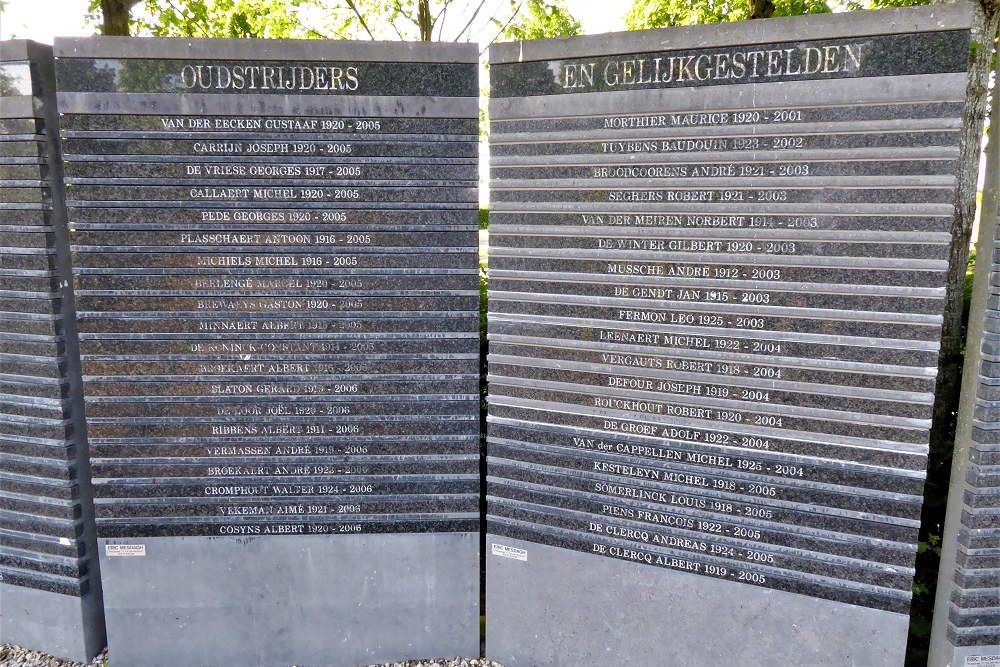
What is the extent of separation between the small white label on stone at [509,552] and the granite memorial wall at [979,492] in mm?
2208

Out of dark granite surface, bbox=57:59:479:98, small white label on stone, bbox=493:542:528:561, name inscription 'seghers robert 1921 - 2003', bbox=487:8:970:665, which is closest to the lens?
name inscription 'seghers robert 1921 - 2003', bbox=487:8:970:665

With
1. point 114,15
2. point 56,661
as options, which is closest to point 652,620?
point 56,661

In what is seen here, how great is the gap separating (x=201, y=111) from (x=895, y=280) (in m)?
3.67

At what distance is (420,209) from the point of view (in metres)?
3.79

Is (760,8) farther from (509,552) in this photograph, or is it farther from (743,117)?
(509,552)

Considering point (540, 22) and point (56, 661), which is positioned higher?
point (540, 22)

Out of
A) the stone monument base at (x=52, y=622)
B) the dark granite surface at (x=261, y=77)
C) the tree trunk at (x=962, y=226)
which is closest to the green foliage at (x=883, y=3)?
the tree trunk at (x=962, y=226)

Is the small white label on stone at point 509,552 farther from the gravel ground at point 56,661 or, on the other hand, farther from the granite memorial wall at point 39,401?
the granite memorial wall at point 39,401

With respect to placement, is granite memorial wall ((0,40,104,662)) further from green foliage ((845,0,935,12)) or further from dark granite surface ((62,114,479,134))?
green foliage ((845,0,935,12))

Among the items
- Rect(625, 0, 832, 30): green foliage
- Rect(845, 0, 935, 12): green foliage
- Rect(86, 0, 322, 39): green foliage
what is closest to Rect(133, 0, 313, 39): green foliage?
Rect(86, 0, 322, 39): green foliage

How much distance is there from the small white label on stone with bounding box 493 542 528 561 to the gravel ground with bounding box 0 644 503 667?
677mm

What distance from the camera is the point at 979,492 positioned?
3291 millimetres

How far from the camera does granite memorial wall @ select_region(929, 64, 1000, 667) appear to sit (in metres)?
3.20

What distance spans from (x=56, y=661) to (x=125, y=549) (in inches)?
37.0
